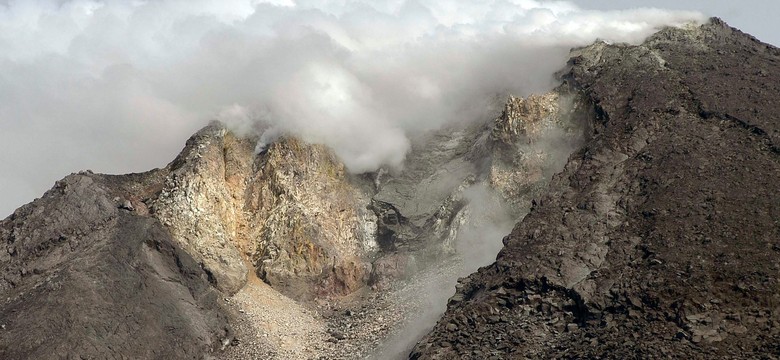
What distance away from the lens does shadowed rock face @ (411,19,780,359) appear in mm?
25969

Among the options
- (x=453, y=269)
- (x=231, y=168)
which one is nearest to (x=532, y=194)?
(x=453, y=269)

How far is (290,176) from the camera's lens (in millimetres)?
43219

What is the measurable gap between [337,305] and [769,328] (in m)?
20.1

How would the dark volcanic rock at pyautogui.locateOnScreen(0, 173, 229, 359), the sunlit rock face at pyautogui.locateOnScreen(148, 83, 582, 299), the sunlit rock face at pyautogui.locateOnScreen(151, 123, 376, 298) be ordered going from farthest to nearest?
the sunlit rock face at pyautogui.locateOnScreen(148, 83, 582, 299) < the sunlit rock face at pyautogui.locateOnScreen(151, 123, 376, 298) < the dark volcanic rock at pyautogui.locateOnScreen(0, 173, 229, 359)

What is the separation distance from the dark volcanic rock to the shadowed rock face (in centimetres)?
1119

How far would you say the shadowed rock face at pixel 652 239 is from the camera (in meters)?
26.0

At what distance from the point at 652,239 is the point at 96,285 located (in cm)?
2097

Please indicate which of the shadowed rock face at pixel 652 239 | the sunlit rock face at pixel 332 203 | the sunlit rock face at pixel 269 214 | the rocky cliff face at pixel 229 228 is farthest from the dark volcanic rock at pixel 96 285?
the shadowed rock face at pixel 652 239

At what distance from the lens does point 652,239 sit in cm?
2992

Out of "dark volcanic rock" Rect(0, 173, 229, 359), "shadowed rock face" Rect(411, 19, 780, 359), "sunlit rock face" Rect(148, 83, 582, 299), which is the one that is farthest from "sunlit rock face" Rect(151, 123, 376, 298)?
"shadowed rock face" Rect(411, 19, 780, 359)

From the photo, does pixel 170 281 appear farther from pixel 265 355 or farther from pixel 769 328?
pixel 769 328

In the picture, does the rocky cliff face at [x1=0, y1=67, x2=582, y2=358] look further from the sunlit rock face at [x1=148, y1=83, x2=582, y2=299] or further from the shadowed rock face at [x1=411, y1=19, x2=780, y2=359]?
the shadowed rock face at [x1=411, y1=19, x2=780, y2=359]

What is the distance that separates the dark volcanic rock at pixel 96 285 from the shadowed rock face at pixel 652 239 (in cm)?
1119

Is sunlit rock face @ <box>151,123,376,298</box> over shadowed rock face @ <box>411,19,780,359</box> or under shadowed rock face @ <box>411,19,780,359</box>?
over
